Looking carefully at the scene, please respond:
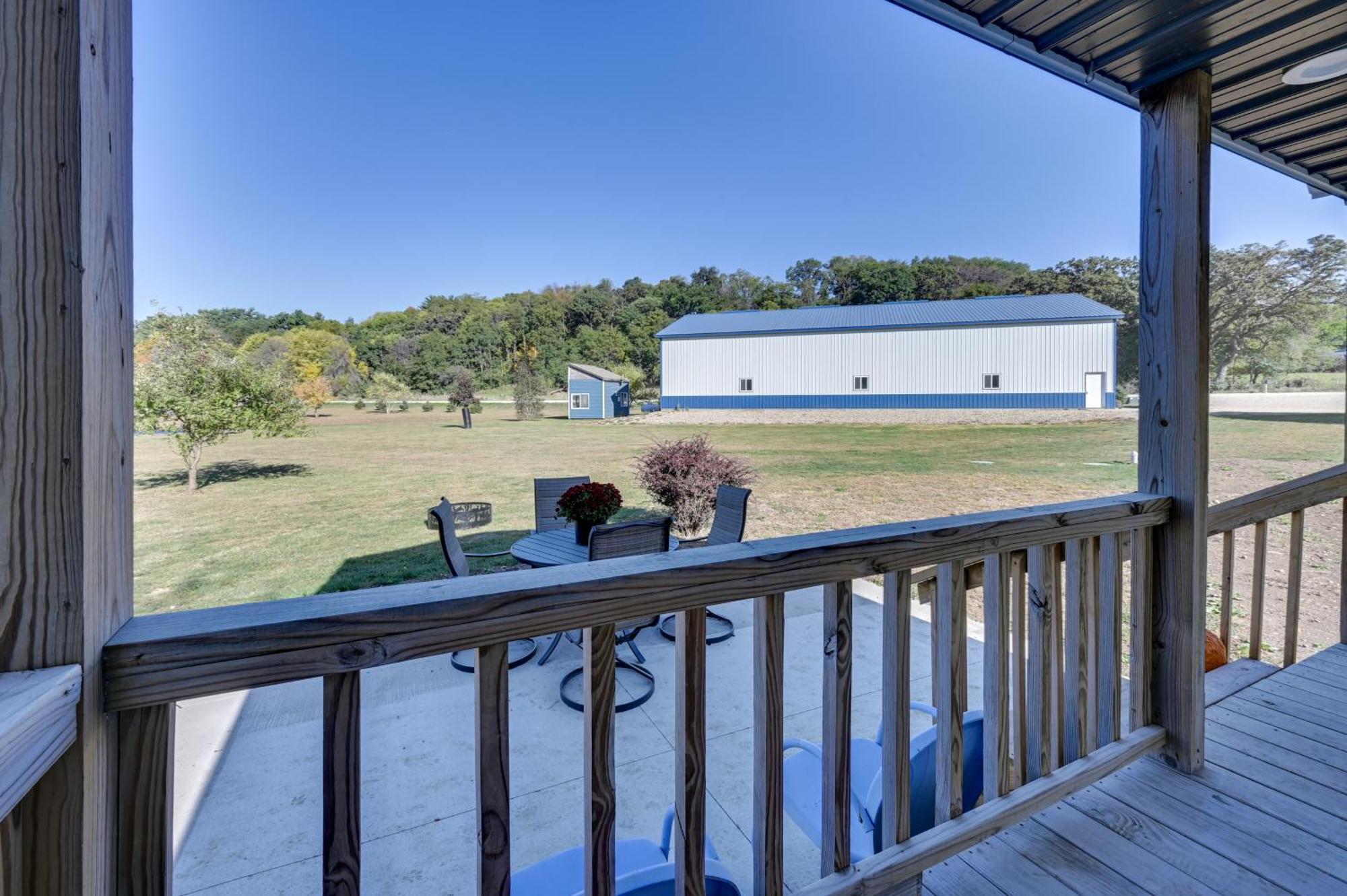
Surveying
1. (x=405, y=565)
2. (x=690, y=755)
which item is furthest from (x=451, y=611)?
(x=405, y=565)

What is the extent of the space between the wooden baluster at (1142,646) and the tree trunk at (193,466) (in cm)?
1051

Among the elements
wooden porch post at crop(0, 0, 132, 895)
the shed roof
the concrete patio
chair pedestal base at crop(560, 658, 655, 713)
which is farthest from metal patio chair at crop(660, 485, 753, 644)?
the shed roof

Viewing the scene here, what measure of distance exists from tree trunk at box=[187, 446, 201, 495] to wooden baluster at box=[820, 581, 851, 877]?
10.1 meters

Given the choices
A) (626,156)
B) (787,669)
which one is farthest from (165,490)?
(626,156)

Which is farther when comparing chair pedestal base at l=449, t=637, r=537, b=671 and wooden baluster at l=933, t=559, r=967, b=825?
chair pedestal base at l=449, t=637, r=537, b=671

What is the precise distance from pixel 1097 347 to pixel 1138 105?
12977 mm

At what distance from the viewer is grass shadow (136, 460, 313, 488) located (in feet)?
28.8

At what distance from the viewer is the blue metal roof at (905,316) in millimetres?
12859

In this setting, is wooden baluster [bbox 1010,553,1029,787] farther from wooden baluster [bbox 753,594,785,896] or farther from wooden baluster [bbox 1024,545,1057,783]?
wooden baluster [bbox 753,594,785,896]

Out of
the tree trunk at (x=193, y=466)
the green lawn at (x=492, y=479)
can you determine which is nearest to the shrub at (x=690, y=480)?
the green lawn at (x=492, y=479)

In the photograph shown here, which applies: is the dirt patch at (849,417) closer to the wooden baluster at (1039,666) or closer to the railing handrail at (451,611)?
the wooden baluster at (1039,666)

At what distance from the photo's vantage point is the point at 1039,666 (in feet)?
4.83

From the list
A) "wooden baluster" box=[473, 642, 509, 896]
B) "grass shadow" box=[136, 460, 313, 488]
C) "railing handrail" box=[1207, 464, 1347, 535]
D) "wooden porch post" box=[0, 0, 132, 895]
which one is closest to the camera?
"wooden porch post" box=[0, 0, 132, 895]

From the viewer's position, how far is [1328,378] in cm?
973
